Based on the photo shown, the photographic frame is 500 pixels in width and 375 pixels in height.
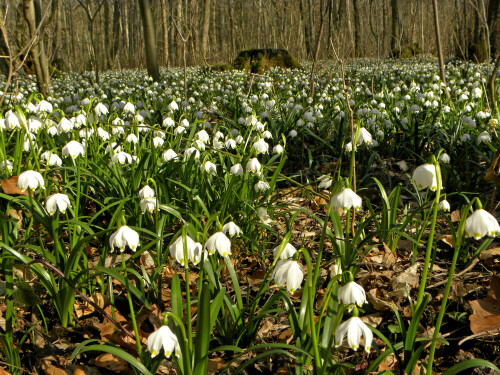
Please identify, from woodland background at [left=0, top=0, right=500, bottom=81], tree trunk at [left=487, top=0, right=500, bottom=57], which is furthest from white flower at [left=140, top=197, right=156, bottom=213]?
woodland background at [left=0, top=0, right=500, bottom=81]

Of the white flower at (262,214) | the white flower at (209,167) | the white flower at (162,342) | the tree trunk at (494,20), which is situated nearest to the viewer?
the white flower at (162,342)

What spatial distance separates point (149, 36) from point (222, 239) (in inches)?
419

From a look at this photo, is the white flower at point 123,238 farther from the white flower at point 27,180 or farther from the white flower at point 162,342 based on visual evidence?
the white flower at point 27,180

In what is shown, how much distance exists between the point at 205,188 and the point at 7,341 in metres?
1.50

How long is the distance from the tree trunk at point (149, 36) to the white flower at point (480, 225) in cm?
1074

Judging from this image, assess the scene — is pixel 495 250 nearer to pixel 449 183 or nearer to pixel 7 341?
pixel 449 183

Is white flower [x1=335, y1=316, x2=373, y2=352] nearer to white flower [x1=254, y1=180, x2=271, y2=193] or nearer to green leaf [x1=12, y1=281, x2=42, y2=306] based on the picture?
green leaf [x1=12, y1=281, x2=42, y2=306]

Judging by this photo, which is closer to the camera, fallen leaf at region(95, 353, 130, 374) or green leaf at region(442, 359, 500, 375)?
green leaf at region(442, 359, 500, 375)

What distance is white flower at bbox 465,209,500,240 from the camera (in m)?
1.31

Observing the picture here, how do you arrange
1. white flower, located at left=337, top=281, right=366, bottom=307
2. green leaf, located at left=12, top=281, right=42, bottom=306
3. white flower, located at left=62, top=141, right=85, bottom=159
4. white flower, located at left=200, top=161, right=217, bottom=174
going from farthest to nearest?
white flower, located at left=200, top=161, right=217, bottom=174, white flower, located at left=62, top=141, right=85, bottom=159, green leaf, located at left=12, top=281, right=42, bottom=306, white flower, located at left=337, top=281, right=366, bottom=307

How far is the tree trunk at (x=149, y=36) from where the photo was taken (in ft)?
35.4

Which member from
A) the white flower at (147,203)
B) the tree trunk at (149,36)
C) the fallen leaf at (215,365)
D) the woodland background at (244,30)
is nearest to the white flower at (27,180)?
the white flower at (147,203)

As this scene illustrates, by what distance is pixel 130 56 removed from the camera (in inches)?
1054

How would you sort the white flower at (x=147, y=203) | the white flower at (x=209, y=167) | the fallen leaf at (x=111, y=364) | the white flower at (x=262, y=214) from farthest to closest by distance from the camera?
the white flower at (x=209, y=167), the white flower at (x=262, y=214), the white flower at (x=147, y=203), the fallen leaf at (x=111, y=364)
